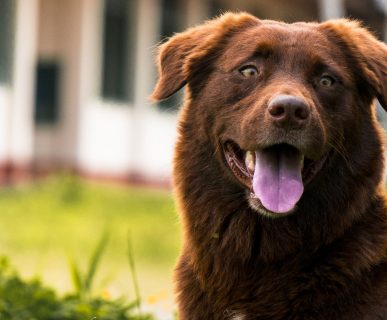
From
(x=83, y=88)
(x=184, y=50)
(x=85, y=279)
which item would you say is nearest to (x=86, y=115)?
(x=83, y=88)

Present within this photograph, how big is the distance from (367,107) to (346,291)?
0.98 m

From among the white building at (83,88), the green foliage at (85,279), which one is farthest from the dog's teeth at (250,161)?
the white building at (83,88)

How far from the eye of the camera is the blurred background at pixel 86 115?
15812mm

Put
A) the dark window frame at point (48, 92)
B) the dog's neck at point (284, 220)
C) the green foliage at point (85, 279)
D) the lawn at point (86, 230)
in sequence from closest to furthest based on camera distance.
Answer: the dog's neck at point (284, 220)
the green foliage at point (85, 279)
the lawn at point (86, 230)
the dark window frame at point (48, 92)

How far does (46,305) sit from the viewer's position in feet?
19.4

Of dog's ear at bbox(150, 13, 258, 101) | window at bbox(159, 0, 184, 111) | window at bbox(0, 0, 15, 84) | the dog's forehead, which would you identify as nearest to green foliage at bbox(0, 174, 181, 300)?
window at bbox(0, 0, 15, 84)

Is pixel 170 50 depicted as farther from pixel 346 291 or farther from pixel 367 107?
pixel 346 291

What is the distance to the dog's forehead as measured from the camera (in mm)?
5000

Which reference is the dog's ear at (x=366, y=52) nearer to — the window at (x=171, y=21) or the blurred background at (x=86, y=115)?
the blurred background at (x=86, y=115)

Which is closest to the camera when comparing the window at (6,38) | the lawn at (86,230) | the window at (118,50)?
the lawn at (86,230)

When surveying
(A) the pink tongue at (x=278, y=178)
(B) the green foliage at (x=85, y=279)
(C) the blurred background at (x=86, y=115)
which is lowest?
(C) the blurred background at (x=86, y=115)

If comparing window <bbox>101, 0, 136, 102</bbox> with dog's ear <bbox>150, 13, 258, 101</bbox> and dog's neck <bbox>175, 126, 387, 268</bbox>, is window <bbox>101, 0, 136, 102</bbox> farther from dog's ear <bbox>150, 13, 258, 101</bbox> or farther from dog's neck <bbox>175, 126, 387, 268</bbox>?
dog's neck <bbox>175, 126, 387, 268</bbox>

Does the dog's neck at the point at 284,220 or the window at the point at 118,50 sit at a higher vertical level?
the dog's neck at the point at 284,220

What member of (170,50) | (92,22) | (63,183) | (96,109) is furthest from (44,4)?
(170,50)
